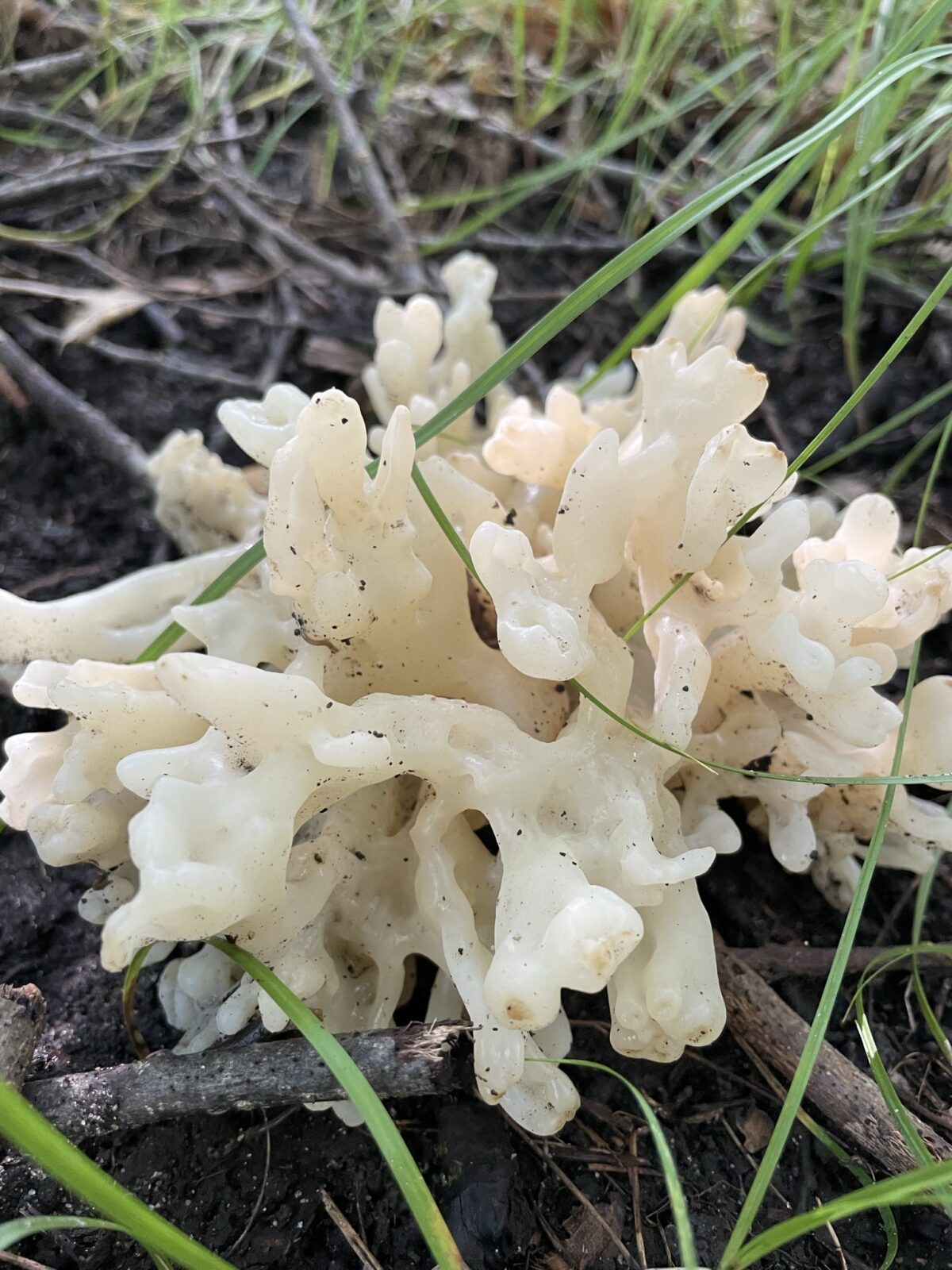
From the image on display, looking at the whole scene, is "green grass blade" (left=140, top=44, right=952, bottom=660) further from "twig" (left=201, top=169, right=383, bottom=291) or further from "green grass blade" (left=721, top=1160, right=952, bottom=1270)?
"twig" (left=201, top=169, right=383, bottom=291)

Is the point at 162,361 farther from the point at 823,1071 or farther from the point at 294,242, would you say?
the point at 823,1071

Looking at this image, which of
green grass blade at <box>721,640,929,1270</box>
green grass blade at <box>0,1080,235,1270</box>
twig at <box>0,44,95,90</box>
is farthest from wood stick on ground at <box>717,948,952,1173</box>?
twig at <box>0,44,95,90</box>

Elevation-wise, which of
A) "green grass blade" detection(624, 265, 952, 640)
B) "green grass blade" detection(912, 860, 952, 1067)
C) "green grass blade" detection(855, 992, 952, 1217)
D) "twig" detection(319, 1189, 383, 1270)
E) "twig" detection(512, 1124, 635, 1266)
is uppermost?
"green grass blade" detection(624, 265, 952, 640)

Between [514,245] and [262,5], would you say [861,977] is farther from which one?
[262,5]

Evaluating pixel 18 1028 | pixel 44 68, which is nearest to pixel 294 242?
pixel 44 68

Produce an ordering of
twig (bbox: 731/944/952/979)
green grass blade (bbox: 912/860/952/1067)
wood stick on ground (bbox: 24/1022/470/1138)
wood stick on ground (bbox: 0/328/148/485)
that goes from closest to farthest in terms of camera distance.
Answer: wood stick on ground (bbox: 24/1022/470/1138) → green grass blade (bbox: 912/860/952/1067) → twig (bbox: 731/944/952/979) → wood stick on ground (bbox: 0/328/148/485)

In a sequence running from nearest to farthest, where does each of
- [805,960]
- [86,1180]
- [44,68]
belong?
[86,1180]
[805,960]
[44,68]

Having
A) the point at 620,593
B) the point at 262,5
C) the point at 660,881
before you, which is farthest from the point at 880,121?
the point at 262,5
